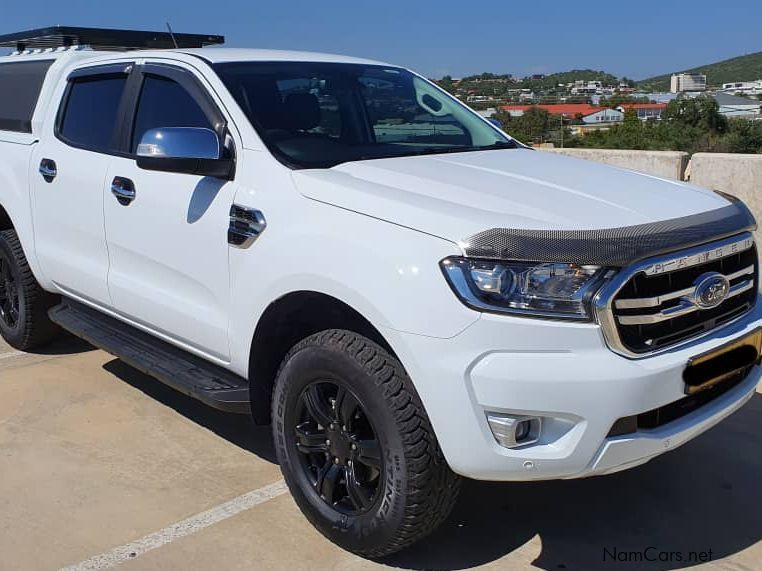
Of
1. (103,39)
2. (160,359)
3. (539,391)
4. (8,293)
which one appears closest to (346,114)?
(160,359)

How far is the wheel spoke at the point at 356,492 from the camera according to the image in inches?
118

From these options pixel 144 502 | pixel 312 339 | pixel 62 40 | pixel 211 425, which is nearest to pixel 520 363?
pixel 312 339

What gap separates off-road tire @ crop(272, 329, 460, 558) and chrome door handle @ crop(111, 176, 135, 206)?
133cm

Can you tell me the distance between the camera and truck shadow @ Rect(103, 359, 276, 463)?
410 cm

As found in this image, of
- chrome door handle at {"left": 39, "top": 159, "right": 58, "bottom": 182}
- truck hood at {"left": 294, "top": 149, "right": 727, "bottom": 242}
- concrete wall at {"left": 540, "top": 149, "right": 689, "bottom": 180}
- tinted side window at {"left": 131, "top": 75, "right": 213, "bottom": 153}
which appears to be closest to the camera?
truck hood at {"left": 294, "top": 149, "right": 727, "bottom": 242}

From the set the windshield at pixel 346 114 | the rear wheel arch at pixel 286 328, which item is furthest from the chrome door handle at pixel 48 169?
the rear wheel arch at pixel 286 328

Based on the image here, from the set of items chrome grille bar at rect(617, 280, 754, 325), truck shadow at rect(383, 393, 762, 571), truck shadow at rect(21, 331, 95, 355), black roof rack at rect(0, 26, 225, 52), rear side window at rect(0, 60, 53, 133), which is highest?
black roof rack at rect(0, 26, 225, 52)

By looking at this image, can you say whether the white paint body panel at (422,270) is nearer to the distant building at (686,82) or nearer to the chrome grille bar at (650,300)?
the chrome grille bar at (650,300)

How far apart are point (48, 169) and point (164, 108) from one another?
1.12 metres

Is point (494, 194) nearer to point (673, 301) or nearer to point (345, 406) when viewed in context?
point (673, 301)

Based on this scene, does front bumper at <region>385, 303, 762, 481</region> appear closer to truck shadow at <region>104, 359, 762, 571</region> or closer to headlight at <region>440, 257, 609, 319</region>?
headlight at <region>440, 257, 609, 319</region>

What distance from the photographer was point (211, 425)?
4.36m

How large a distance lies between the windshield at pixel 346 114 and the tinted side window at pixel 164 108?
210 millimetres

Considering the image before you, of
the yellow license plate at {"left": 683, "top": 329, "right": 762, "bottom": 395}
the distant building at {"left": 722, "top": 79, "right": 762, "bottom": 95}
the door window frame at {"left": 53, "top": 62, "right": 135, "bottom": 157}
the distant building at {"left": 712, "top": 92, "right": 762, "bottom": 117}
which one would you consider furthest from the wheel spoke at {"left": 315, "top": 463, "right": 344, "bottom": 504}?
the distant building at {"left": 722, "top": 79, "right": 762, "bottom": 95}
